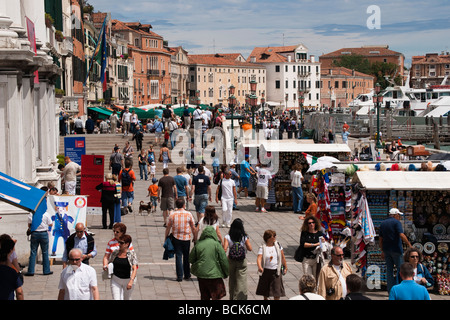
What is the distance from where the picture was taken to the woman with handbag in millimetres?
11820

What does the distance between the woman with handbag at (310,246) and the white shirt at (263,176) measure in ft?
31.3

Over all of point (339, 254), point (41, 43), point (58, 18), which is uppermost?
point (58, 18)

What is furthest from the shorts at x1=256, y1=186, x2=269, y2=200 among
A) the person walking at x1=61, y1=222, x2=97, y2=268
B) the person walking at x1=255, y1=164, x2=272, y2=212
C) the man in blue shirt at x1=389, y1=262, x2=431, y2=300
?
the man in blue shirt at x1=389, y1=262, x2=431, y2=300

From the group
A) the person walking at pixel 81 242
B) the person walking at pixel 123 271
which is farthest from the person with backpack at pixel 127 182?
the person walking at pixel 123 271

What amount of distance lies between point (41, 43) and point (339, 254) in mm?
13230

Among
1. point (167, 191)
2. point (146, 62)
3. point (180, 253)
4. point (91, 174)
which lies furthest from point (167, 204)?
point (146, 62)

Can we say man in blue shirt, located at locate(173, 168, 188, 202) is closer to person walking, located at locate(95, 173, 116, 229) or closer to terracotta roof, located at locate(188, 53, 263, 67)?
person walking, located at locate(95, 173, 116, 229)

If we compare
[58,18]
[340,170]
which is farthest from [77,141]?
[58,18]

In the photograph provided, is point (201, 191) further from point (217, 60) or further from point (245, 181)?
point (217, 60)

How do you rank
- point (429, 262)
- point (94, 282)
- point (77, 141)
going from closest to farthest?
point (94, 282) → point (429, 262) → point (77, 141)

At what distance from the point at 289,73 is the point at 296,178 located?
460 feet

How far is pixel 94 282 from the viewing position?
895 centimetres

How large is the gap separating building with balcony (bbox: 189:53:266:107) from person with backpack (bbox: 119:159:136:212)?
118 m
